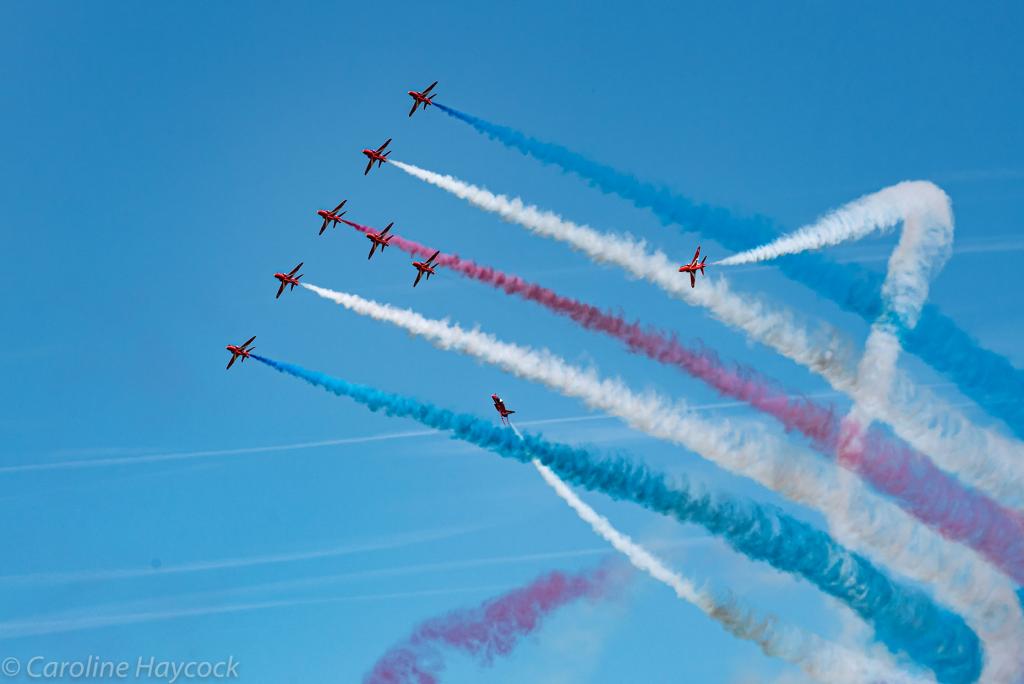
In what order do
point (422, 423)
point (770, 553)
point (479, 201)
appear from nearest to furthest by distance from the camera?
point (770, 553) < point (422, 423) < point (479, 201)

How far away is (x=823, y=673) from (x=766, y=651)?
3576 millimetres

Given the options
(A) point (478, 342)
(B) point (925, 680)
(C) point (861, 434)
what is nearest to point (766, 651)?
(B) point (925, 680)

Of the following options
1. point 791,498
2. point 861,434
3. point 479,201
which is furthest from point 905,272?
point 479,201

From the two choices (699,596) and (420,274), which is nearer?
(699,596)

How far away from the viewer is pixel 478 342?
79188mm

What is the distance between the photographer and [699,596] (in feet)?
245

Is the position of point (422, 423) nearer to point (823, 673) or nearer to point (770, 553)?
point (770, 553)

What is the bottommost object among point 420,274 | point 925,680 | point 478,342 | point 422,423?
point 925,680

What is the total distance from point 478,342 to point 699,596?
21.8 metres

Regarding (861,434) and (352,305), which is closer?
(861,434)

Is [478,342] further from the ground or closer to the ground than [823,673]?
further from the ground

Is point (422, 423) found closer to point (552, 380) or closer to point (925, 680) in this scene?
point (552, 380)

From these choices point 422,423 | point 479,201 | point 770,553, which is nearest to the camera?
point 770,553

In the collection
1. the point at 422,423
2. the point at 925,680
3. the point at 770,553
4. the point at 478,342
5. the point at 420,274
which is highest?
the point at 420,274
